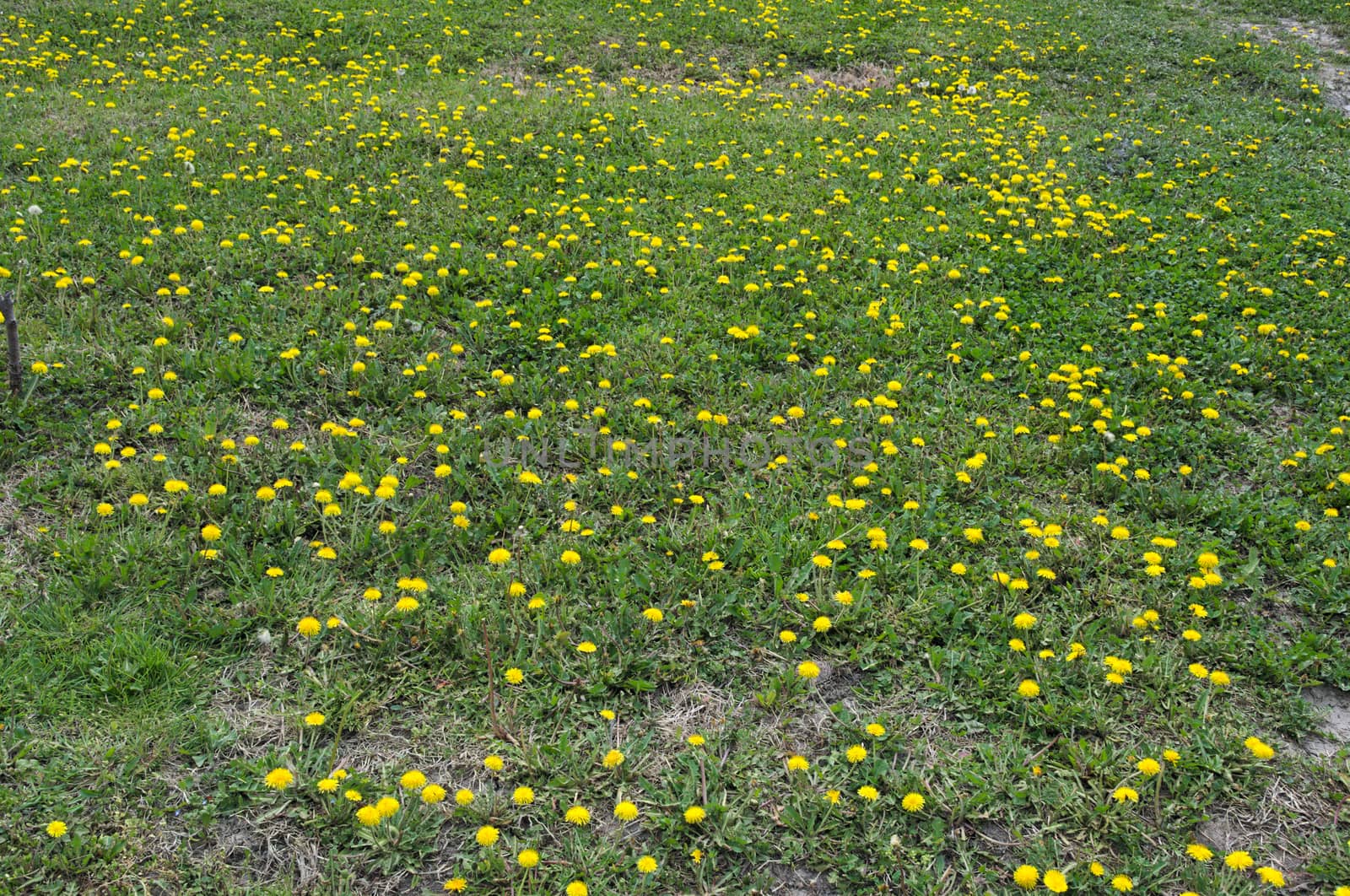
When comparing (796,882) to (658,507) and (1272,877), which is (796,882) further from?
(658,507)

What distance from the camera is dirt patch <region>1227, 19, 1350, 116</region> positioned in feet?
34.0

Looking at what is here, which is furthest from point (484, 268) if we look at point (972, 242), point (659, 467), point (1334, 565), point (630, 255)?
point (1334, 565)

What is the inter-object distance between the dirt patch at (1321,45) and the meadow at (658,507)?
2.48 meters

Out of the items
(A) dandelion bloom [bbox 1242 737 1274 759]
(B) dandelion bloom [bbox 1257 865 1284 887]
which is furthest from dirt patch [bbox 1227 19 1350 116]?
(B) dandelion bloom [bbox 1257 865 1284 887]

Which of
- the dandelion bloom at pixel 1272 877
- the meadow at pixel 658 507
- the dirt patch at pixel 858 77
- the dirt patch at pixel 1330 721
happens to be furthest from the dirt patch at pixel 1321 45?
the dandelion bloom at pixel 1272 877

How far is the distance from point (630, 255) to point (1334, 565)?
14.3 feet

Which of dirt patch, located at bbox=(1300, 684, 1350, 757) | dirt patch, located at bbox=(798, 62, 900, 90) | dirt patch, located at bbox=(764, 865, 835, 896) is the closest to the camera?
Answer: dirt patch, located at bbox=(764, 865, 835, 896)

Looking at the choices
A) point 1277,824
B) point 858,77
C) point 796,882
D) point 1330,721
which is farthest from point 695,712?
point 858,77

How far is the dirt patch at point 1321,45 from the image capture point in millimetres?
10359

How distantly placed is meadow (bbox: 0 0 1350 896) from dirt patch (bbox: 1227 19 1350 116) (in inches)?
97.5

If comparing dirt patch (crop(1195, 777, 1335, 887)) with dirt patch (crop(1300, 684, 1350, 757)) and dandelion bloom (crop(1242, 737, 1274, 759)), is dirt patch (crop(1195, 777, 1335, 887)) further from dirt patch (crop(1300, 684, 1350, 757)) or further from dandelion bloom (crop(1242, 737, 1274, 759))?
dirt patch (crop(1300, 684, 1350, 757))

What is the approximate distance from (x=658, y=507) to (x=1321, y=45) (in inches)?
504

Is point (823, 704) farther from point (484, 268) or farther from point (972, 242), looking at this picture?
point (972, 242)

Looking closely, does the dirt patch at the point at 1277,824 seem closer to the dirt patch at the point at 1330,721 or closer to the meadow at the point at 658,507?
the meadow at the point at 658,507
